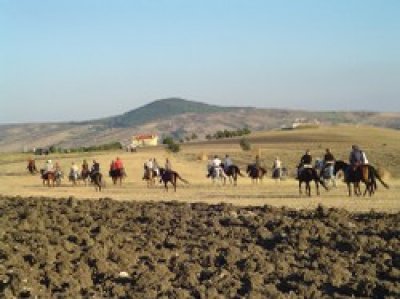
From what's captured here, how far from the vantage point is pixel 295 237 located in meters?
15.5

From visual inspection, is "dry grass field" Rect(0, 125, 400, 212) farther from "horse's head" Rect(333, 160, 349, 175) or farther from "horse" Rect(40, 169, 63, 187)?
"horse's head" Rect(333, 160, 349, 175)

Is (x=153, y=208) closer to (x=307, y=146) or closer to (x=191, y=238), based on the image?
(x=191, y=238)

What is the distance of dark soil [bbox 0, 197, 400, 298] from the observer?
11828 millimetres

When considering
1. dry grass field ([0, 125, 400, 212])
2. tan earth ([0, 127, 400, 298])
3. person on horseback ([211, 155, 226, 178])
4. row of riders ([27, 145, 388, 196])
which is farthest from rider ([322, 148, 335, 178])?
person on horseback ([211, 155, 226, 178])

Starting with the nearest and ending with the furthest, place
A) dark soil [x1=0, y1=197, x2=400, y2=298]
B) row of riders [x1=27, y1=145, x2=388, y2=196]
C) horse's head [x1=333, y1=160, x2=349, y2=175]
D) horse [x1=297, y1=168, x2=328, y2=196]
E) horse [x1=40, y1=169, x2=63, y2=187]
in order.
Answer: dark soil [x1=0, y1=197, x2=400, y2=298], row of riders [x1=27, y1=145, x2=388, y2=196], horse's head [x1=333, y1=160, x2=349, y2=175], horse [x1=297, y1=168, x2=328, y2=196], horse [x1=40, y1=169, x2=63, y2=187]

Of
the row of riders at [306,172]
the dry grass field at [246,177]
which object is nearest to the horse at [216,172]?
the row of riders at [306,172]

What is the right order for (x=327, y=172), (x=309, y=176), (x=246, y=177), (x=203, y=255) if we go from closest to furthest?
(x=203, y=255) < (x=309, y=176) < (x=327, y=172) < (x=246, y=177)

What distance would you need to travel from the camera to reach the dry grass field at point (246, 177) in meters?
28.5

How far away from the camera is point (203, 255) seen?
1416cm

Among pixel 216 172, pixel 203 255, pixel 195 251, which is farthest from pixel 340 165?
pixel 203 255

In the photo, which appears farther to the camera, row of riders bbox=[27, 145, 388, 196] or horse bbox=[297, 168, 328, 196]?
horse bbox=[297, 168, 328, 196]

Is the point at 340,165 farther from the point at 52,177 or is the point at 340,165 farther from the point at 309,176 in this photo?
the point at 52,177

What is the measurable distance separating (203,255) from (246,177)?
37.3 metres

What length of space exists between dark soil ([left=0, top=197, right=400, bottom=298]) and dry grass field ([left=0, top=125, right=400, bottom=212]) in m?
6.39
